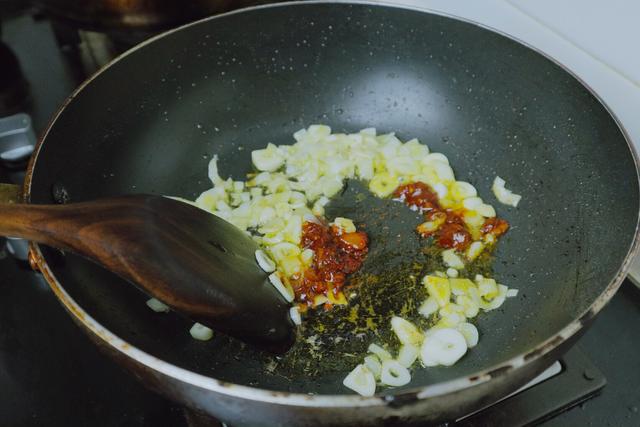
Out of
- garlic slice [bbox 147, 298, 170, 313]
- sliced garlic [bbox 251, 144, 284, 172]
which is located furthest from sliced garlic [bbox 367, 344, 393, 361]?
sliced garlic [bbox 251, 144, 284, 172]

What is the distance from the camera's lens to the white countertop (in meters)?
1.04

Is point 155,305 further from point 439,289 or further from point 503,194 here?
point 503,194

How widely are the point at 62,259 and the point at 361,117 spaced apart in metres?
0.76

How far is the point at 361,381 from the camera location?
3.06ft

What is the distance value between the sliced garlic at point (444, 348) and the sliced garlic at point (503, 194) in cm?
35

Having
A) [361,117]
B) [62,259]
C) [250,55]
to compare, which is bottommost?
[62,259]

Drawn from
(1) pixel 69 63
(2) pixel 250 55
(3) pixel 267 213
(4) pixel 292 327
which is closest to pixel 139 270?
(4) pixel 292 327

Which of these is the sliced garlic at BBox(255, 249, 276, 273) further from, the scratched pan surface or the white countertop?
the white countertop

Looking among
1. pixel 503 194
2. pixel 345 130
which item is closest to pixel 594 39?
pixel 503 194

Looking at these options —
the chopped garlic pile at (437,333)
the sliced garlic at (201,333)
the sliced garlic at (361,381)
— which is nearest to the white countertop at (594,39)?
the chopped garlic pile at (437,333)

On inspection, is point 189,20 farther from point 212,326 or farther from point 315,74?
point 212,326

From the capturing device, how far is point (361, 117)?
139 centimetres

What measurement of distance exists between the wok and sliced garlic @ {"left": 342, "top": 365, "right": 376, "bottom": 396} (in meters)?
0.02

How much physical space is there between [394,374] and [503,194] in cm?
47
